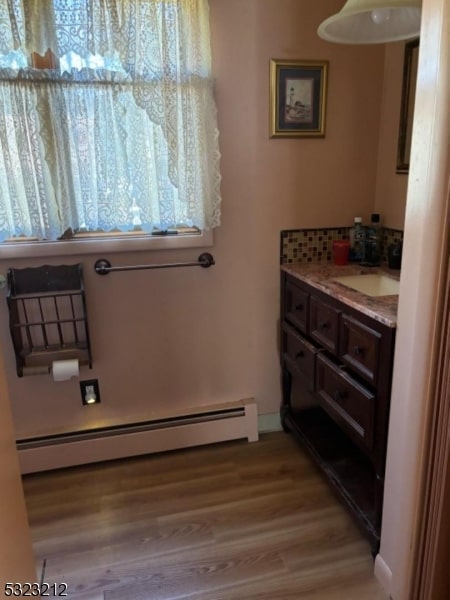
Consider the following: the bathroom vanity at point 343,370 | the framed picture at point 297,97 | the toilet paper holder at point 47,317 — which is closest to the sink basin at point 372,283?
the bathroom vanity at point 343,370

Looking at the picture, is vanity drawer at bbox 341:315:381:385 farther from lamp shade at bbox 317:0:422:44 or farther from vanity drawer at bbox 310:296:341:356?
lamp shade at bbox 317:0:422:44

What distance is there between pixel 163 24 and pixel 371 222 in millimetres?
1269

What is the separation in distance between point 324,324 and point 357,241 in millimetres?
589

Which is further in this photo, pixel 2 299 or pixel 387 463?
pixel 2 299

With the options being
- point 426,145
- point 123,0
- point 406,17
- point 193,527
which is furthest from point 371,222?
point 193,527

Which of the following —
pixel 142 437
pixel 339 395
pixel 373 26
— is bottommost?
pixel 142 437

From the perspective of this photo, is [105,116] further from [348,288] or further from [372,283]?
[372,283]

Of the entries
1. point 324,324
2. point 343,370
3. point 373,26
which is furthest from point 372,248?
point 373,26

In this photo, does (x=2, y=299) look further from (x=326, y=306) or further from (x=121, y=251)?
(x=326, y=306)

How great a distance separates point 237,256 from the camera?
6.92ft

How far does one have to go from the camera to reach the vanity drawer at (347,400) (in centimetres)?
147

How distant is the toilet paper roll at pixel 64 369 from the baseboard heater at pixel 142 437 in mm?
349

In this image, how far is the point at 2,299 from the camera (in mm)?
1870

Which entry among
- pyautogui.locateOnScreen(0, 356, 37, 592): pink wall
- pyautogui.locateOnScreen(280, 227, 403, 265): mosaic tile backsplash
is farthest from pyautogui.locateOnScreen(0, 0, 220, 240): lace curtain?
pyautogui.locateOnScreen(0, 356, 37, 592): pink wall
